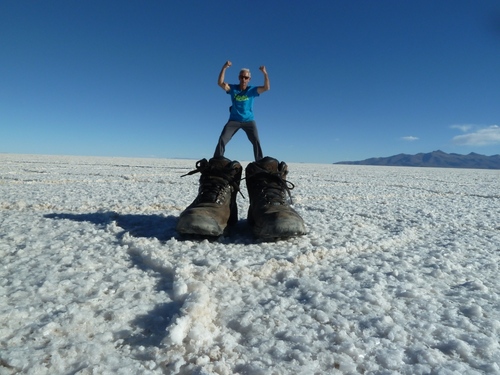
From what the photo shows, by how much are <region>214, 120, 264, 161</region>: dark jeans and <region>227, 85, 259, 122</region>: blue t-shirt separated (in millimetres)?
60

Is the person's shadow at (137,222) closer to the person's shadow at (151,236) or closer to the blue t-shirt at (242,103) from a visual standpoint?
the person's shadow at (151,236)

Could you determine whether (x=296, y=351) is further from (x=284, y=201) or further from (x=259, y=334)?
(x=284, y=201)

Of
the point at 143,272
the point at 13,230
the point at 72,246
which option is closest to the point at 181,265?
the point at 143,272

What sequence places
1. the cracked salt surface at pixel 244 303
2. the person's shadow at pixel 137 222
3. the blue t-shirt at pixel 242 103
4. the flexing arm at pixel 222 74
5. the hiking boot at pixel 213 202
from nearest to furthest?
the cracked salt surface at pixel 244 303 → the hiking boot at pixel 213 202 → the person's shadow at pixel 137 222 → the flexing arm at pixel 222 74 → the blue t-shirt at pixel 242 103

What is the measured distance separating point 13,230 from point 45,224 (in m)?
0.17

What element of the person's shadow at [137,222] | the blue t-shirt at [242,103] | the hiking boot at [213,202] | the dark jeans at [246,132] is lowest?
the person's shadow at [137,222]

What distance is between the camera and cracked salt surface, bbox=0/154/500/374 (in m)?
0.63

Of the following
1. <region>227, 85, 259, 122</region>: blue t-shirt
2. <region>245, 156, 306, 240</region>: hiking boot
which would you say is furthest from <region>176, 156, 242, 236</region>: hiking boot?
<region>227, 85, 259, 122</region>: blue t-shirt

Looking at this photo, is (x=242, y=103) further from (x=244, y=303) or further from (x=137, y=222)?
(x=244, y=303)

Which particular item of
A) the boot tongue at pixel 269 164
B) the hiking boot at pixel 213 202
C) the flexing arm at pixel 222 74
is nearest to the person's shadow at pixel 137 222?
the hiking boot at pixel 213 202

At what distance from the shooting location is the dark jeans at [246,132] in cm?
355

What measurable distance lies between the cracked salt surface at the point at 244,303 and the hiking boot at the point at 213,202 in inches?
3.3

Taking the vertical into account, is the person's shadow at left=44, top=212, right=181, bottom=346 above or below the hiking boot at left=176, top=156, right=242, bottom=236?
below

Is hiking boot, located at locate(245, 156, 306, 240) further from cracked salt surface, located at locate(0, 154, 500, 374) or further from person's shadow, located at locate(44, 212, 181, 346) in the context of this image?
person's shadow, located at locate(44, 212, 181, 346)
